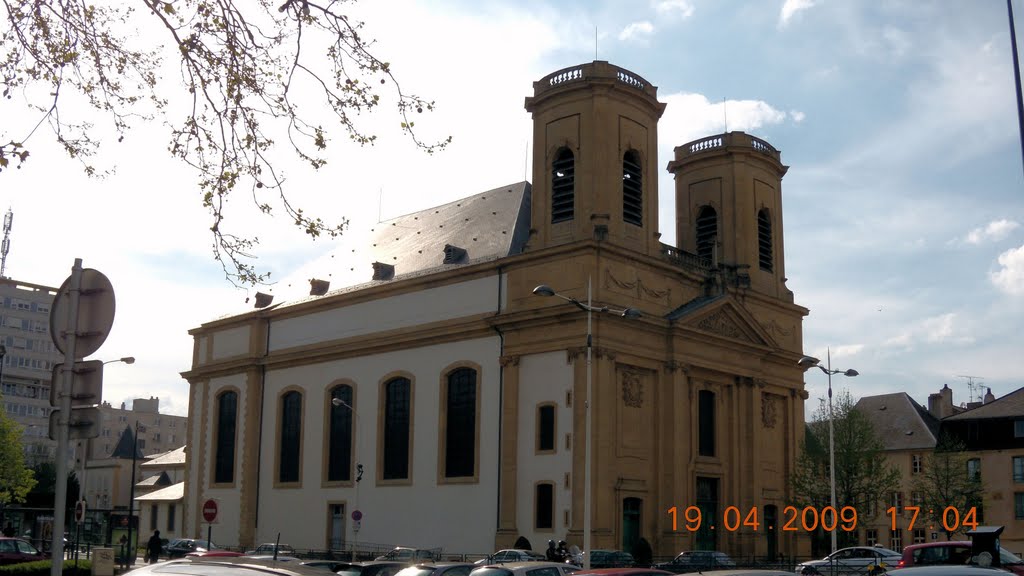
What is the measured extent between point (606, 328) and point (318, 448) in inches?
655

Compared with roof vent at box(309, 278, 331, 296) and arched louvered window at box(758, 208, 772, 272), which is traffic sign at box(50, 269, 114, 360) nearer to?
roof vent at box(309, 278, 331, 296)

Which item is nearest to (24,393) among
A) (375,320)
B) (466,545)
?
(375,320)

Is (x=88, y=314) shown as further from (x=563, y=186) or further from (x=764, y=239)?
(x=764, y=239)

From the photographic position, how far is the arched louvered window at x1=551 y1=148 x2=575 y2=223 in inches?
1721

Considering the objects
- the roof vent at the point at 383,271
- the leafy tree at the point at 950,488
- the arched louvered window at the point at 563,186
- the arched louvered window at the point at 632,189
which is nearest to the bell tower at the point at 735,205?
the arched louvered window at the point at 632,189

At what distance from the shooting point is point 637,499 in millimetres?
41469

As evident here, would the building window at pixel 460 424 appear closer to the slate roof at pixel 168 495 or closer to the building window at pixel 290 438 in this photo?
the building window at pixel 290 438

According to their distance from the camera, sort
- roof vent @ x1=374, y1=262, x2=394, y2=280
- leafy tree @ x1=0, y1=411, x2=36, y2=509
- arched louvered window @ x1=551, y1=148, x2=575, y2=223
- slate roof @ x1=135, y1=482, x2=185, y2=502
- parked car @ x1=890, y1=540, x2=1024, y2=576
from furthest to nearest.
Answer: slate roof @ x1=135, y1=482, x2=185, y2=502 < leafy tree @ x1=0, y1=411, x2=36, y2=509 < roof vent @ x1=374, y1=262, x2=394, y2=280 < arched louvered window @ x1=551, y1=148, x2=575, y2=223 < parked car @ x1=890, y1=540, x2=1024, y2=576

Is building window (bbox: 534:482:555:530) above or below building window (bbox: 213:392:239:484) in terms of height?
below

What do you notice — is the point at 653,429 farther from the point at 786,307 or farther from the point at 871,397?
the point at 871,397

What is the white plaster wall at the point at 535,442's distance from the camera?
39.7 meters

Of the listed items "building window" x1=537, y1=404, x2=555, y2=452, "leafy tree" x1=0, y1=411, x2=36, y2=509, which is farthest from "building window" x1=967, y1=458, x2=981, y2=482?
"leafy tree" x1=0, y1=411, x2=36, y2=509

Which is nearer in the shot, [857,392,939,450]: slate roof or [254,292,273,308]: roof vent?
[254,292,273,308]: roof vent

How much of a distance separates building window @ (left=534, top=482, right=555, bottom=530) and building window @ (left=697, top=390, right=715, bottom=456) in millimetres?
7760
